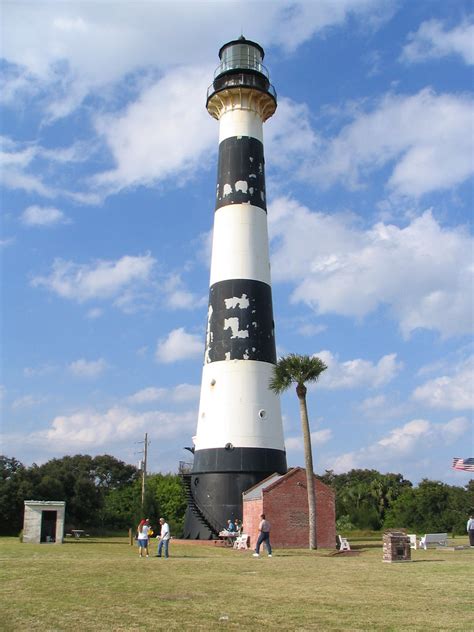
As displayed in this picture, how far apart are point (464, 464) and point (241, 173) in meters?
21.0

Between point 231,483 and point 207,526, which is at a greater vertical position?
point 231,483

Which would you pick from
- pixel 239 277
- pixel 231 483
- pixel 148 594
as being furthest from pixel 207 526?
pixel 148 594

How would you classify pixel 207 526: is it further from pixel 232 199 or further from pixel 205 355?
pixel 232 199

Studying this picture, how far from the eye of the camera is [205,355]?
34.2m

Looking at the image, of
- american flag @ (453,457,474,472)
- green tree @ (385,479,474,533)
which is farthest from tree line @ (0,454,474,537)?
american flag @ (453,457,474,472)

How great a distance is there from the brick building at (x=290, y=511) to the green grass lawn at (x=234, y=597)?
11095 mm

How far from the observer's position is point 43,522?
107 feet

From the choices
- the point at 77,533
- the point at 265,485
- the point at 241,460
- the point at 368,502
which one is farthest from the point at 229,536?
the point at 368,502

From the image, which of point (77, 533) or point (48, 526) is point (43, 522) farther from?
point (77, 533)

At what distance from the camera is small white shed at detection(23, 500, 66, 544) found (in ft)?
104

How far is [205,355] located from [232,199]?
333 inches

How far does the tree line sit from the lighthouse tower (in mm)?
11878

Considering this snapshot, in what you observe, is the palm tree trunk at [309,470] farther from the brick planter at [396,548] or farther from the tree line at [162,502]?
the tree line at [162,502]

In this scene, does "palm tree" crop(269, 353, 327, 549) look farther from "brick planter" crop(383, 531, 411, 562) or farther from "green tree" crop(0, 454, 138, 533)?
"green tree" crop(0, 454, 138, 533)
